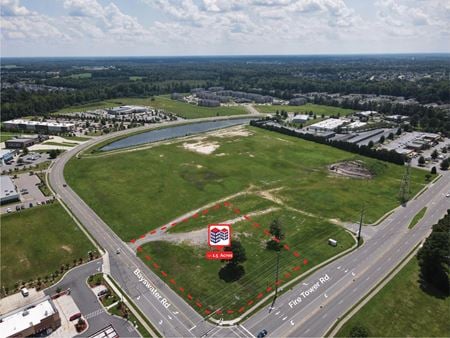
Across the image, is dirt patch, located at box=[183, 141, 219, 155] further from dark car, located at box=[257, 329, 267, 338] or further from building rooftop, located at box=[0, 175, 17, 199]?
dark car, located at box=[257, 329, 267, 338]

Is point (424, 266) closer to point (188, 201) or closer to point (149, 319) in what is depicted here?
point (149, 319)

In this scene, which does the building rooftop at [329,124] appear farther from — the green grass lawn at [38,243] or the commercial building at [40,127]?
the green grass lawn at [38,243]

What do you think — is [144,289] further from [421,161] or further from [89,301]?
[421,161]

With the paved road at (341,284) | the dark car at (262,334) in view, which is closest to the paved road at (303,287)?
the paved road at (341,284)

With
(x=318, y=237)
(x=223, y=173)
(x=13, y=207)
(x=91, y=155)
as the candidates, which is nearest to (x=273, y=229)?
(x=318, y=237)

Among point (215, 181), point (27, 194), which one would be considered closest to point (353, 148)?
point (215, 181)

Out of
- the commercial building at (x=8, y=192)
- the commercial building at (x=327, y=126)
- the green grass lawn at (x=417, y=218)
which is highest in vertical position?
the commercial building at (x=327, y=126)

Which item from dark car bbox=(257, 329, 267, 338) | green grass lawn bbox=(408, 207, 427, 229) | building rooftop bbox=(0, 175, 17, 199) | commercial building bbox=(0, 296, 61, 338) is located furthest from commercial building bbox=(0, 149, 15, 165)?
green grass lawn bbox=(408, 207, 427, 229)
